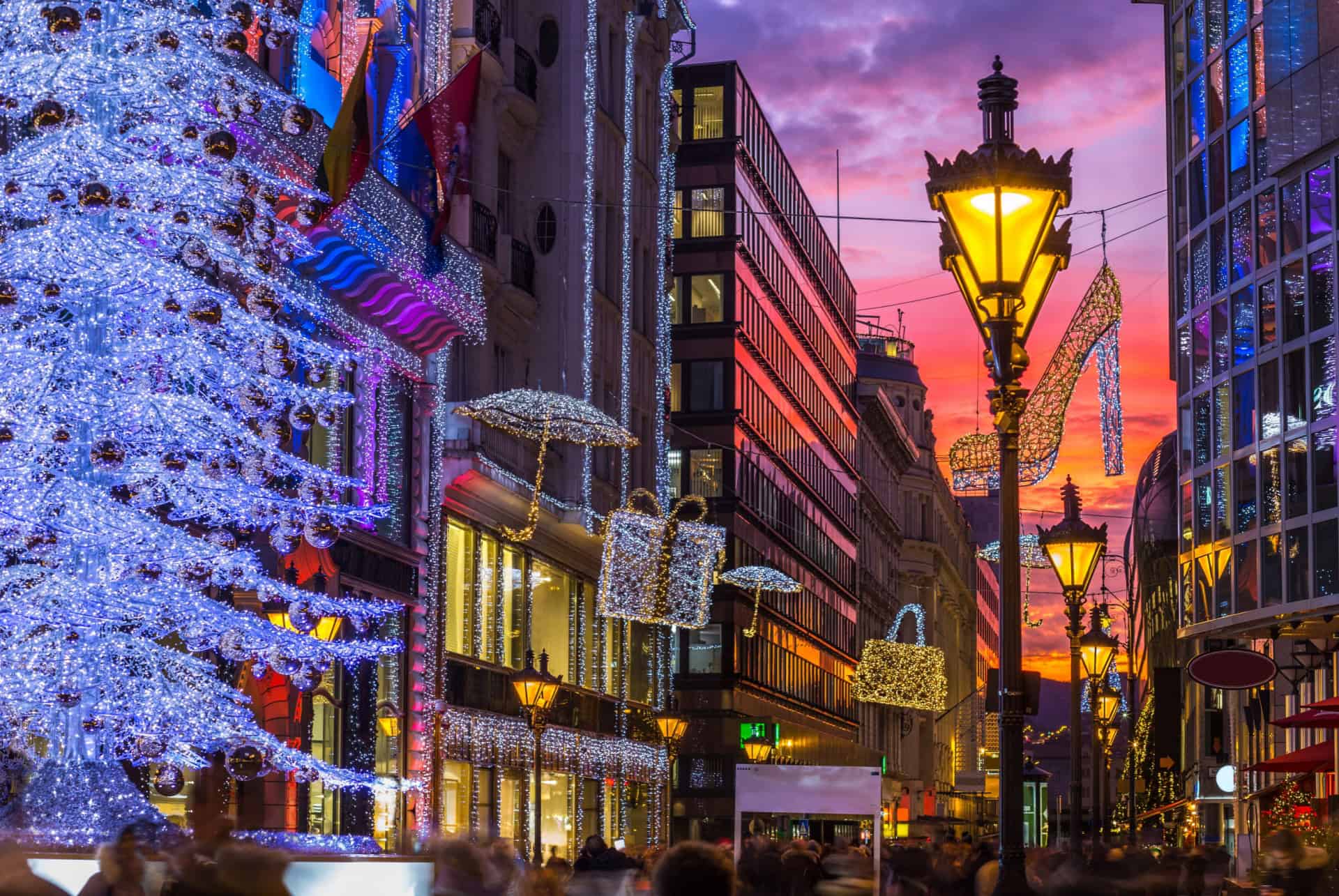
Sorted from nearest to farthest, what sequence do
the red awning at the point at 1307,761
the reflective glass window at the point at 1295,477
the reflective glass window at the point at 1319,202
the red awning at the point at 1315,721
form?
the red awning at the point at 1315,721, the red awning at the point at 1307,761, the reflective glass window at the point at 1319,202, the reflective glass window at the point at 1295,477

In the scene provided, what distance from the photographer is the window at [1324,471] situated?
1469 inches

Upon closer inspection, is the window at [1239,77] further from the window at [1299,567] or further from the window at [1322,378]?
the window at [1299,567]

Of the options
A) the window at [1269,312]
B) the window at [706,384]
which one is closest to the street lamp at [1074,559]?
the window at [1269,312]

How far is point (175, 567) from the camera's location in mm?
15773

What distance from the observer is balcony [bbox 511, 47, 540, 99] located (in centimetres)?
4025

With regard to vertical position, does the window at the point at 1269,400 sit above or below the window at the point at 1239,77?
below

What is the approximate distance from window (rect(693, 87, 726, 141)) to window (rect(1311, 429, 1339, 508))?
36754mm

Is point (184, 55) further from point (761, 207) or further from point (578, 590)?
point (761, 207)

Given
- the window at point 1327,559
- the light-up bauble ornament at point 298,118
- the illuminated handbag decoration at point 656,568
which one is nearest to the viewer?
the light-up bauble ornament at point 298,118

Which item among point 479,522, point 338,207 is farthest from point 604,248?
point 338,207

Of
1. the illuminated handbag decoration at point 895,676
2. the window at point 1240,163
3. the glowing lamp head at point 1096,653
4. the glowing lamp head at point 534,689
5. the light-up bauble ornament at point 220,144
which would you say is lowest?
the glowing lamp head at point 534,689

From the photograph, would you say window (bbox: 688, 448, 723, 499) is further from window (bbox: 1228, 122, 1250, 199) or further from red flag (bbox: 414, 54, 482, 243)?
red flag (bbox: 414, 54, 482, 243)

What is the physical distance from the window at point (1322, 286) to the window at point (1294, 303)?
29 centimetres

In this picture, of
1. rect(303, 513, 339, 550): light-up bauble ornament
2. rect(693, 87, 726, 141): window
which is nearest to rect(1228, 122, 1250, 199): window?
rect(303, 513, 339, 550): light-up bauble ornament
